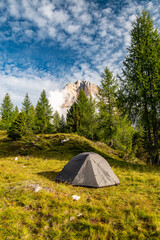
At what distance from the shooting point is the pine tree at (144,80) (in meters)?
11.2

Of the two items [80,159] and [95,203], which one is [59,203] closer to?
[95,203]

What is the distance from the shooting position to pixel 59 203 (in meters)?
4.74

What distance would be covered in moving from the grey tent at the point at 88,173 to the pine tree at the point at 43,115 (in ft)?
97.8

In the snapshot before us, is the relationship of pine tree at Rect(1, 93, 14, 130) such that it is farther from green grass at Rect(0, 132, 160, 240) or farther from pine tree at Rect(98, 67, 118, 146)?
green grass at Rect(0, 132, 160, 240)

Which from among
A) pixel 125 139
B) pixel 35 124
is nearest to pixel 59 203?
pixel 125 139

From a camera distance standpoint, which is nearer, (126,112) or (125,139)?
(126,112)

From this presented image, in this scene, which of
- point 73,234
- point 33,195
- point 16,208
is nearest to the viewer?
point 73,234

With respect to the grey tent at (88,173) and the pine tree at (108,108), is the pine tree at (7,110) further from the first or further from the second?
the grey tent at (88,173)

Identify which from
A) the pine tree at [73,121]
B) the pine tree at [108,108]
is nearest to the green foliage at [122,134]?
the pine tree at [108,108]

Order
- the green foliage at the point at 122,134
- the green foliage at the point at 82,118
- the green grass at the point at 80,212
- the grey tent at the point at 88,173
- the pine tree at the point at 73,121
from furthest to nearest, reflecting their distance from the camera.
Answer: the pine tree at the point at 73,121 → the green foliage at the point at 82,118 → the green foliage at the point at 122,134 → the grey tent at the point at 88,173 → the green grass at the point at 80,212

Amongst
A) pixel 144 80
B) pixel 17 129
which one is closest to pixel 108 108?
pixel 144 80

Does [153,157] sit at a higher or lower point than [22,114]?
lower

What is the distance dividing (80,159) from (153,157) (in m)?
8.35

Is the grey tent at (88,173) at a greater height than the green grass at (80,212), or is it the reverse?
the grey tent at (88,173)
